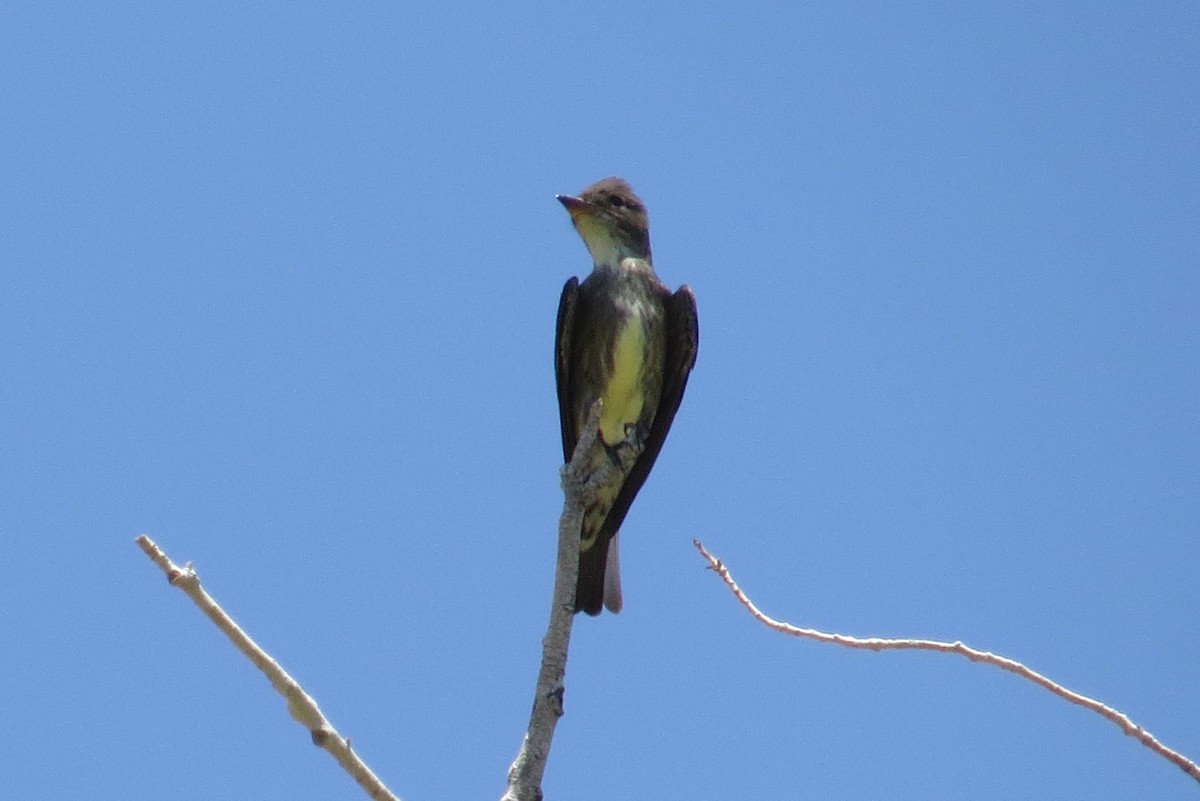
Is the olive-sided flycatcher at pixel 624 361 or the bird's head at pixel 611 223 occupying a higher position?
the bird's head at pixel 611 223

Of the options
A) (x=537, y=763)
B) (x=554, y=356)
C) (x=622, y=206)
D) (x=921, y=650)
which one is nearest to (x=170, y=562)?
(x=537, y=763)

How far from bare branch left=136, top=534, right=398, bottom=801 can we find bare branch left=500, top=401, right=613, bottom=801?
1.32 feet

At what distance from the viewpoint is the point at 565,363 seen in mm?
7895

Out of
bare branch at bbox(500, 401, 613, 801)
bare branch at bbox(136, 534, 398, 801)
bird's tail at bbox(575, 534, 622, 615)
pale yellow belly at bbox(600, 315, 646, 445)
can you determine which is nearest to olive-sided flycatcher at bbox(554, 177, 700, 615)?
pale yellow belly at bbox(600, 315, 646, 445)

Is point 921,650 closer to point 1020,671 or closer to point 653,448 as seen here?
point 1020,671

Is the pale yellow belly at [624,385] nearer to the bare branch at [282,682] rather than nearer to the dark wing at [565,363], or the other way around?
the dark wing at [565,363]

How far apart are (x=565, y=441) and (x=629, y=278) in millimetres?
903

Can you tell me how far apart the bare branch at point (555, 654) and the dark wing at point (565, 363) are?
9.18ft

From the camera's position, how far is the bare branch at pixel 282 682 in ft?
10.1

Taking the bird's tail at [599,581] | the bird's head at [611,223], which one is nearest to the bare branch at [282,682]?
the bird's tail at [599,581]

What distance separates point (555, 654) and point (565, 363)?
160 inches

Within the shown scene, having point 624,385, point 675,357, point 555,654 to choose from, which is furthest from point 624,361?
point 555,654

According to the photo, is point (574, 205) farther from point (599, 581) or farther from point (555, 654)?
point (555, 654)

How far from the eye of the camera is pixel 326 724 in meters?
3.15
